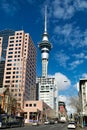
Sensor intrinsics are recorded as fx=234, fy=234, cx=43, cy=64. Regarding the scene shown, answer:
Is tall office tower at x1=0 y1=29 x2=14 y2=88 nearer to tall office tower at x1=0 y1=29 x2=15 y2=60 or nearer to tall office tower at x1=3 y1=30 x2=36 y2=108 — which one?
tall office tower at x1=0 y1=29 x2=15 y2=60

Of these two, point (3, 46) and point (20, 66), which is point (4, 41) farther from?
point (20, 66)

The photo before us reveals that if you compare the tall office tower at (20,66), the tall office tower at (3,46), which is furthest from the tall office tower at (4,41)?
the tall office tower at (20,66)

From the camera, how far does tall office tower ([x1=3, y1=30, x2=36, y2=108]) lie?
159 metres

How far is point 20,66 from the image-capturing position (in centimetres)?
16500

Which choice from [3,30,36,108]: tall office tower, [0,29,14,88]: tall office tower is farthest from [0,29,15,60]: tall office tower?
[3,30,36,108]: tall office tower

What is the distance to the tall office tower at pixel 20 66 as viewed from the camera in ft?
522

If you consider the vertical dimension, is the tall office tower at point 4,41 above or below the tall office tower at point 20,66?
above

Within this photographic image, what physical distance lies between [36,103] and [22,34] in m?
52.3

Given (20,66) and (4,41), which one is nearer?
(20,66)

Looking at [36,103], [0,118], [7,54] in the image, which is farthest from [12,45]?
[0,118]

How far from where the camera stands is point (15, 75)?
16350 cm

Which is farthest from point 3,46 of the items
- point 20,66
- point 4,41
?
point 20,66

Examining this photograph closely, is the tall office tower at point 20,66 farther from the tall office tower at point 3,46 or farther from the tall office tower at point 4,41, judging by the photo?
the tall office tower at point 4,41

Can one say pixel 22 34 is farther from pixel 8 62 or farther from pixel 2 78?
pixel 2 78
